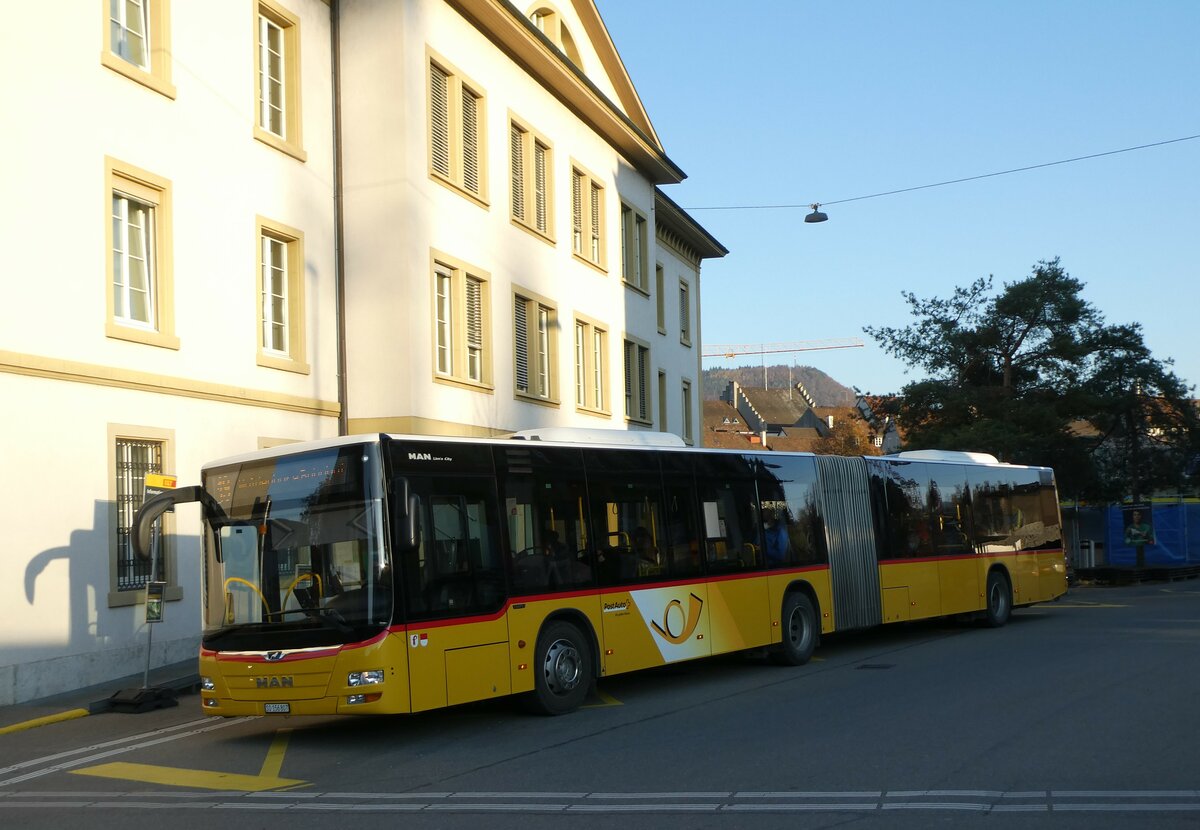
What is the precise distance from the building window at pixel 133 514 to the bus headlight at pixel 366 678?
6400mm

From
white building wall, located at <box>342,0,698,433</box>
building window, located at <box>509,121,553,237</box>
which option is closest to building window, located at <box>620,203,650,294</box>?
building window, located at <box>509,121,553,237</box>

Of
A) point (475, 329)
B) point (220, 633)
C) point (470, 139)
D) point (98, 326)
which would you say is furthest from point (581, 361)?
point (220, 633)

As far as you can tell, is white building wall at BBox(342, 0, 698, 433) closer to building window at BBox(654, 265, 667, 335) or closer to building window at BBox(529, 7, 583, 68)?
building window at BBox(529, 7, 583, 68)

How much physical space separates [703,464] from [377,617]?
587 centimetres

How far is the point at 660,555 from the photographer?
573 inches

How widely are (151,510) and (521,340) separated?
49.1 feet

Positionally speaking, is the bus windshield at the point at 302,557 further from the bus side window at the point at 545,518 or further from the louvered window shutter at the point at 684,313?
the louvered window shutter at the point at 684,313

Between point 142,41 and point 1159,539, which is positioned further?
point 1159,539

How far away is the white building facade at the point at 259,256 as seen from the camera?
15.6 m

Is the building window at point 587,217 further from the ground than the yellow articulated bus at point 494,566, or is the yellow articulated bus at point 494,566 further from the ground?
the building window at point 587,217

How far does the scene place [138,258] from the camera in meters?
17.4

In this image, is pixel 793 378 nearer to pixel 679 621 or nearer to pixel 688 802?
pixel 679 621

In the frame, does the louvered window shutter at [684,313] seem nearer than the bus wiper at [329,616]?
No

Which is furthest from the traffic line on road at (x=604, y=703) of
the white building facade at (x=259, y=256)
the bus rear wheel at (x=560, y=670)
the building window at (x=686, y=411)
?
the building window at (x=686, y=411)
